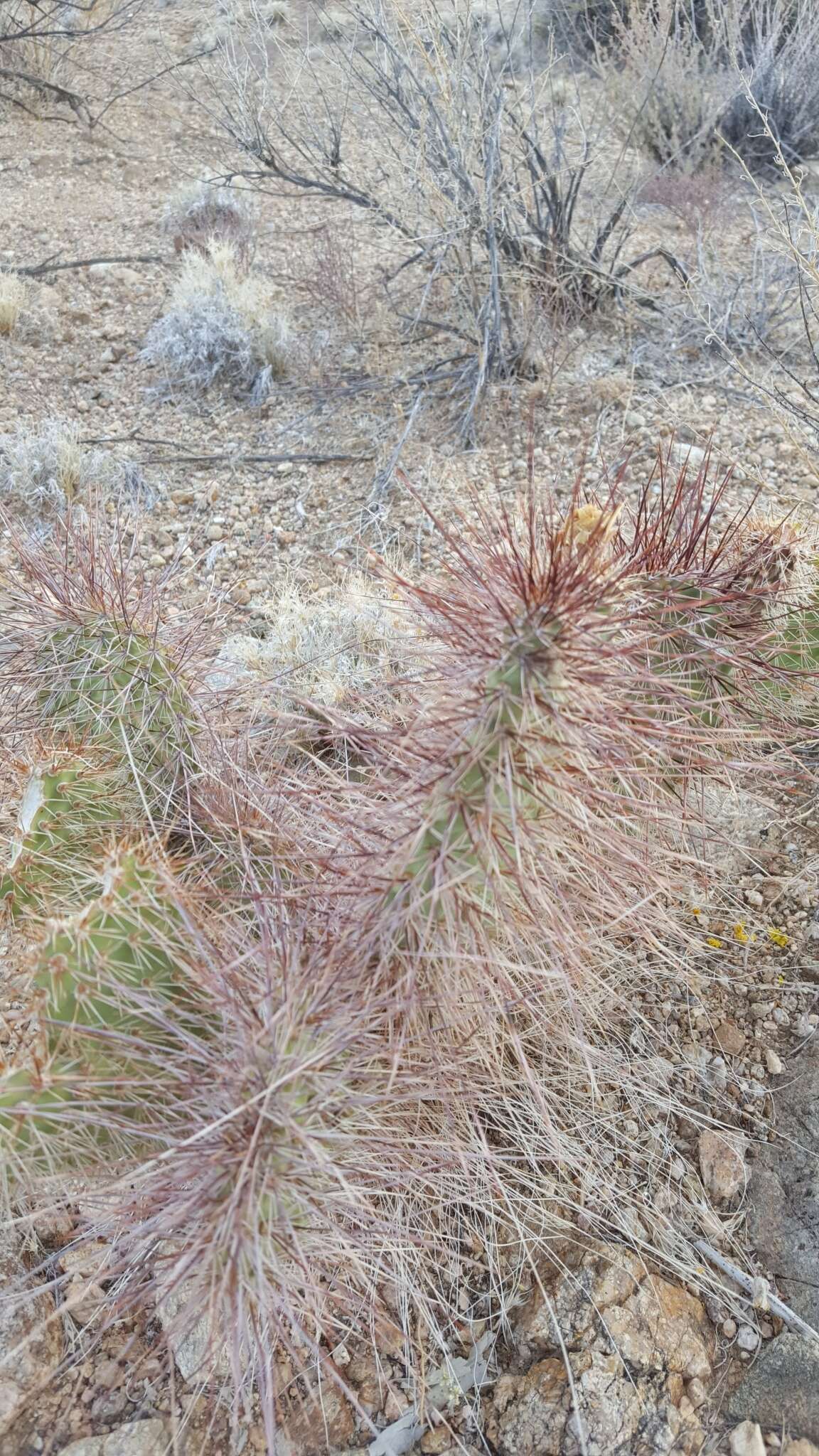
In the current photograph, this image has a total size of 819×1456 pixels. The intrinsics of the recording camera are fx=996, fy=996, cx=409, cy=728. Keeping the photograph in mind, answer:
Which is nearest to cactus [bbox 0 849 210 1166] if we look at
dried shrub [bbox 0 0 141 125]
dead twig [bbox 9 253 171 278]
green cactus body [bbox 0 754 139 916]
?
green cactus body [bbox 0 754 139 916]

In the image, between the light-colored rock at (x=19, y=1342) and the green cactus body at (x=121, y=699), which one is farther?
the green cactus body at (x=121, y=699)

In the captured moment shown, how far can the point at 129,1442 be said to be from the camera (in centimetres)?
159

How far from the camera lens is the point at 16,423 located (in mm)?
4461

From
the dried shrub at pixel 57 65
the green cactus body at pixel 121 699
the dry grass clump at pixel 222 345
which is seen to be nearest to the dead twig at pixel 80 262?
the dry grass clump at pixel 222 345

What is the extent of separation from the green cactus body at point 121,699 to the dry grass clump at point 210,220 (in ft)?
13.5

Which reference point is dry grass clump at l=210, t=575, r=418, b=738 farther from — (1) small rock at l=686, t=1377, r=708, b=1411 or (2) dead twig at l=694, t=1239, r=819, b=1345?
(1) small rock at l=686, t=1377, r=708, b=1411

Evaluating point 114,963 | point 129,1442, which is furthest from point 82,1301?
point 114,963

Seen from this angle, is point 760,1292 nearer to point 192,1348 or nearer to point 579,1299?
point 579,1299

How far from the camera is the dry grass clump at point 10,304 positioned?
195 inches

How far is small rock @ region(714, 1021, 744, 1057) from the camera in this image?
2109 millimetres

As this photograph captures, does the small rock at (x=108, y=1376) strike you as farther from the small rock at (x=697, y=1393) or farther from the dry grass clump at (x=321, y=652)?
the dry grass clump at (x=321, y=652)

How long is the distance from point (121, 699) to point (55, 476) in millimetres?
2468

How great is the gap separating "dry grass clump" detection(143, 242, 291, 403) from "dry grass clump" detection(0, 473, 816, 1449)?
288 cm

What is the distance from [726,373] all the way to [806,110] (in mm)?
3183
